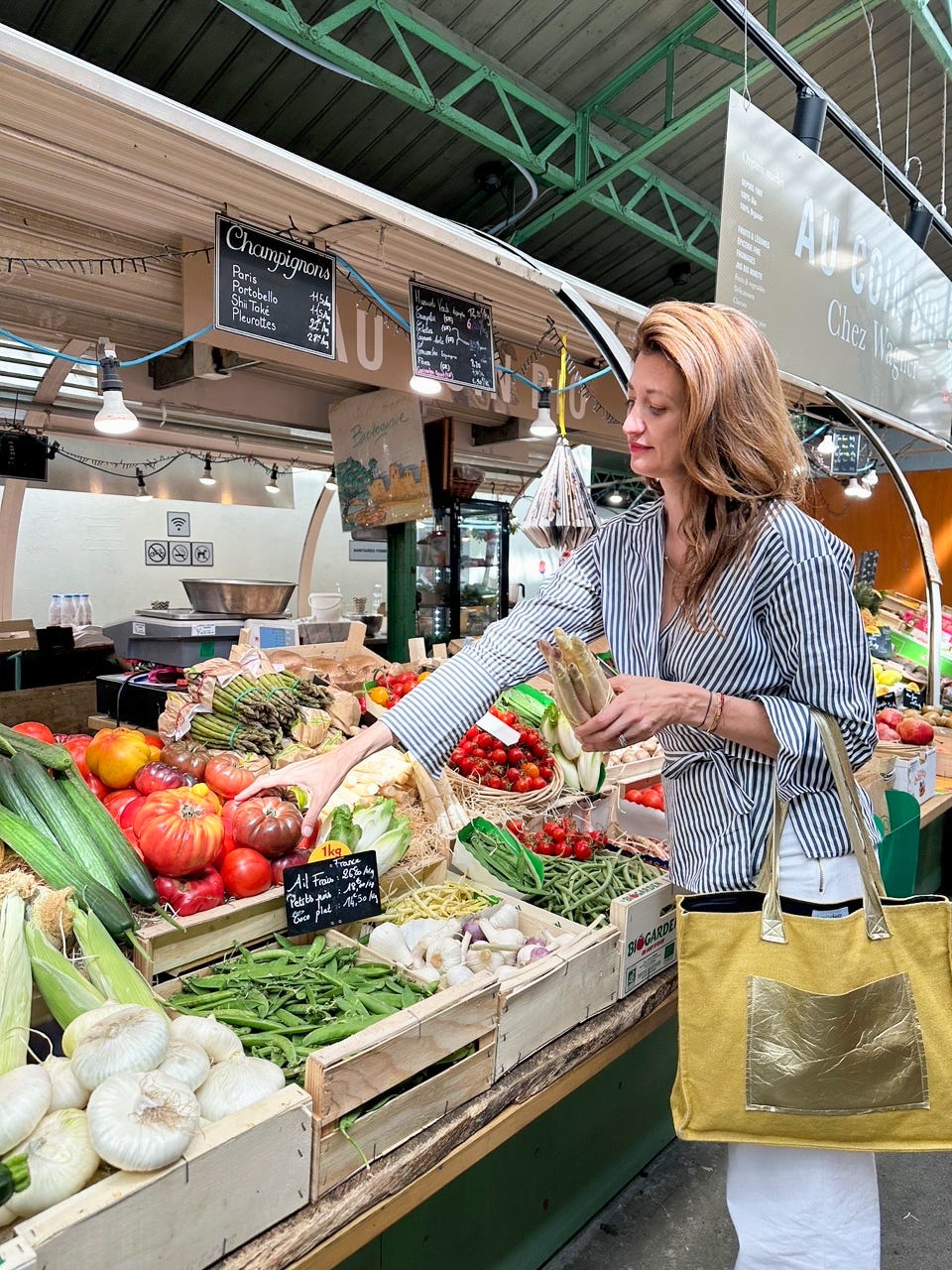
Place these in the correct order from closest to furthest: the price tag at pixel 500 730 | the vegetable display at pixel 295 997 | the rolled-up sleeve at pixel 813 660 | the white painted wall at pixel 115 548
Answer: the rolled-up sleeve at pixel 813 660 → the vegetable display at pixel 295 997 → the price tag at pixel 500 730 → the white painted wall at pixel 115 548

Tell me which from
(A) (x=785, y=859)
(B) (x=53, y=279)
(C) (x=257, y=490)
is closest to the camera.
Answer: (A) (x=785, y=859)

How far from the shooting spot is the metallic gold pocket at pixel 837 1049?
4.98ft

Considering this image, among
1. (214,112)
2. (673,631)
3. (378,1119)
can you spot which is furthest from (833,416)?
(378,1119)

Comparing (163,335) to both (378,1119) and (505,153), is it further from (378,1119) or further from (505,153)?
(378,1119)

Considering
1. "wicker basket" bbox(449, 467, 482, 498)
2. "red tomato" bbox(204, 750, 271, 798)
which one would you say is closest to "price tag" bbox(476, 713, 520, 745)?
"red tomato" bbox(204, 750, 271, 798)

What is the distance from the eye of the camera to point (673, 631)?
5.50ft

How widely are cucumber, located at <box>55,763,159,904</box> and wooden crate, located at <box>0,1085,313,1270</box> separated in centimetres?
69

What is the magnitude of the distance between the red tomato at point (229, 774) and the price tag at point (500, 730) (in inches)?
38.5

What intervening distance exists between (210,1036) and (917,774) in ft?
12.0

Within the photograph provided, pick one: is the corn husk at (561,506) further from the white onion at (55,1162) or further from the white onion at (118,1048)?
the white onion at (55,1162)

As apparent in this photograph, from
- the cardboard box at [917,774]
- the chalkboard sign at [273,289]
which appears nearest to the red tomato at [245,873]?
the chalkboard sign at [273,289]

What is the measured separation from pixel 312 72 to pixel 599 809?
17.4ft

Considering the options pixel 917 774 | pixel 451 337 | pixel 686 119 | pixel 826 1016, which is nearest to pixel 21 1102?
pixel 826 1016

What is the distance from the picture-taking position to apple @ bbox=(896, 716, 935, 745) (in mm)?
4469
